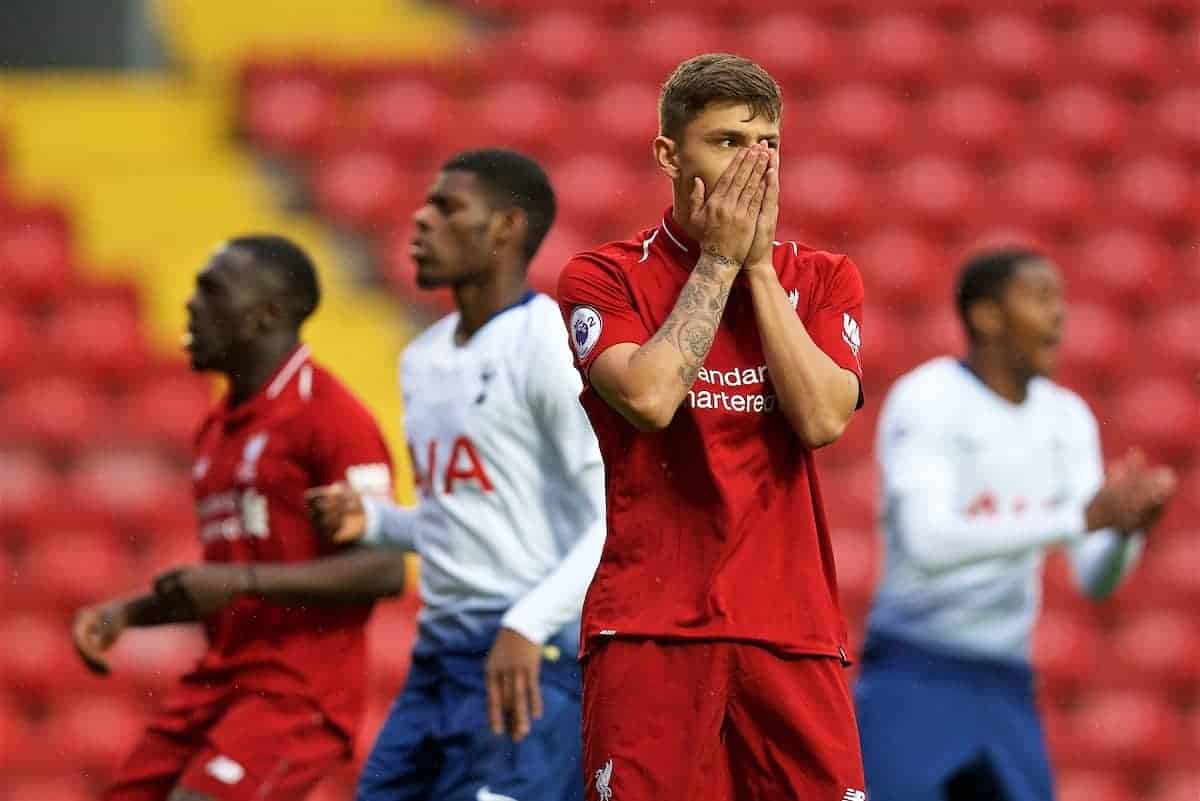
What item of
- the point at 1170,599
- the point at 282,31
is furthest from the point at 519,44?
the point at 1170,599

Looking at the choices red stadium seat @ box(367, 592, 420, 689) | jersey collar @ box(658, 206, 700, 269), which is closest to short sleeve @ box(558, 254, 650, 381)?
jersey collar @ box(658, 206, 700, 269)

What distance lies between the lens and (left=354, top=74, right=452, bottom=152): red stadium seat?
11.5 m

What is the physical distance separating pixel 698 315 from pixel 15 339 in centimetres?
804

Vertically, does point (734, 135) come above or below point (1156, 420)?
above

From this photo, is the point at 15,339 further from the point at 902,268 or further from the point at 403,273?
the point at 902,268

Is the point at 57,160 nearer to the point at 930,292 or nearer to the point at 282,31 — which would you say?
the point at 282,31

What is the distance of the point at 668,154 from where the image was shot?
354 centimetres

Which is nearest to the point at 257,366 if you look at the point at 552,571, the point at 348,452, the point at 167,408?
the point at 348,452

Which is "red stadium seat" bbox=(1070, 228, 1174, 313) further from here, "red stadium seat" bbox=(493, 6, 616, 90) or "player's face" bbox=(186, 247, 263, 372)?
"player's face" bbox=(186, 247, 263, 372)

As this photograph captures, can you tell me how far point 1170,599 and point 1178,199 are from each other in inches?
105

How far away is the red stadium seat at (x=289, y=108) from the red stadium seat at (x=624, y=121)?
1576mm

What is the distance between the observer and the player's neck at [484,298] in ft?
16.0

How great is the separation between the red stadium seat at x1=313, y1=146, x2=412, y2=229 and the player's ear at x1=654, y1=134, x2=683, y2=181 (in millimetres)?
7794

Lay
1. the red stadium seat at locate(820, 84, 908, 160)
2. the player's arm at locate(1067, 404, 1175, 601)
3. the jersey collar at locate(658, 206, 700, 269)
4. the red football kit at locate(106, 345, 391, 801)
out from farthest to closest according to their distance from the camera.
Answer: the red stadium seat at locate(820, 84, 908, 160)
the player's arm at locate(1067, 404, 1175, 601)
the red football kit at locate(106, 345, 391, 801)
the jersey collar at locate(658, 206, 700, 269)
